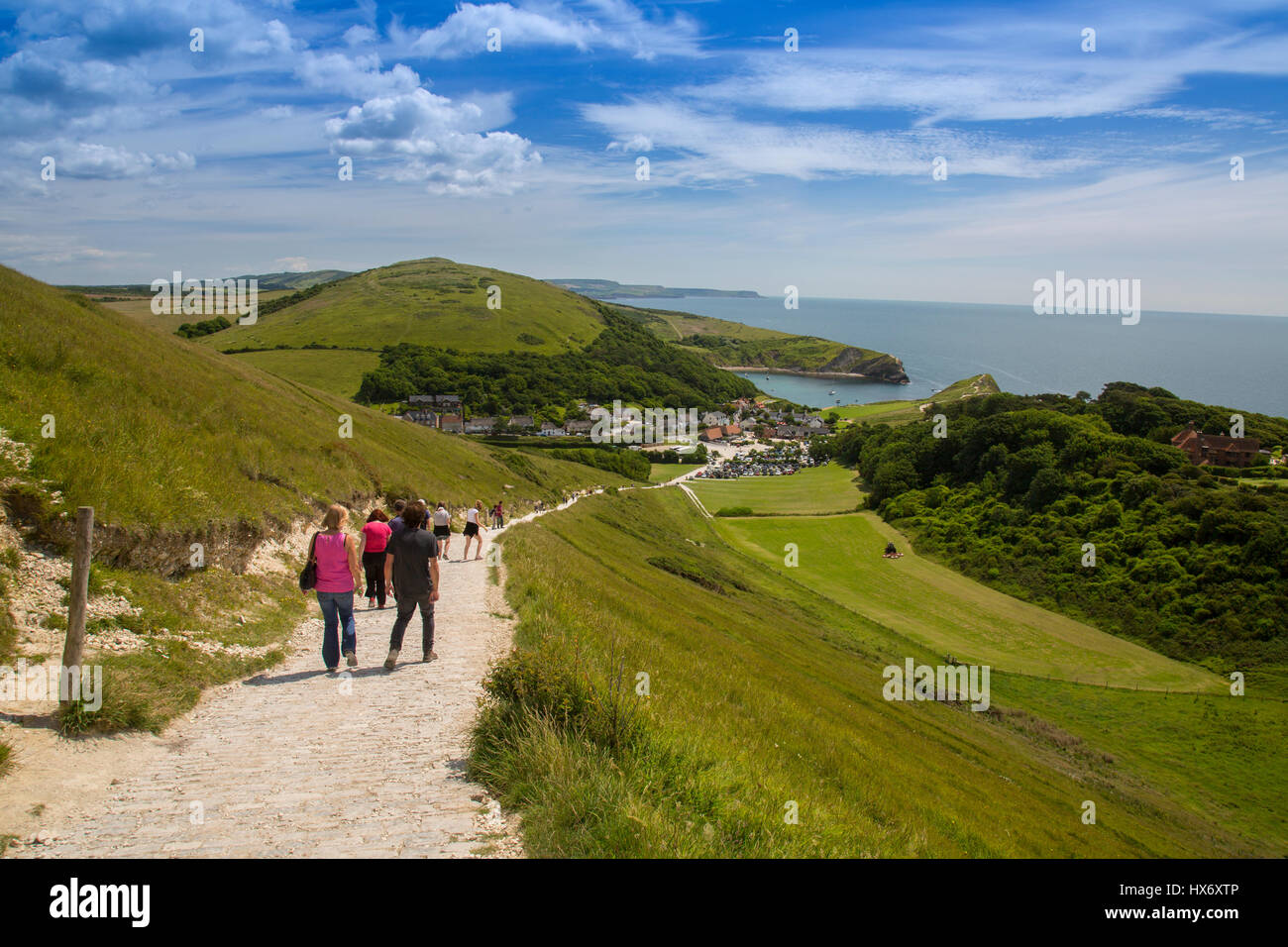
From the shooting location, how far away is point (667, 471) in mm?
126000

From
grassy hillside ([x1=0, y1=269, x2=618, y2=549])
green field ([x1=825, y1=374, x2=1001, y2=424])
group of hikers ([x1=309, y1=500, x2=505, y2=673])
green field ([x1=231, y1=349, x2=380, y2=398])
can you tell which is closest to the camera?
group of hikers ([x1=309, y1=500, x2=505, y2=673])

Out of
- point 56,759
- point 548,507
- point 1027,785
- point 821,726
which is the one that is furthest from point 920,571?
point 56,759

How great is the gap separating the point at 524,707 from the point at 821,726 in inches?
416

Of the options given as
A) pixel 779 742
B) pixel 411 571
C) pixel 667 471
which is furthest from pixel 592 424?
pixel 411 571

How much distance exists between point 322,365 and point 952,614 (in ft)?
506

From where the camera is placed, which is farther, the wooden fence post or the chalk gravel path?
the wooden fence post

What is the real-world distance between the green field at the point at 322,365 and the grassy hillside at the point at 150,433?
417ft

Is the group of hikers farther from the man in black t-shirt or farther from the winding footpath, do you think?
the winding footpath

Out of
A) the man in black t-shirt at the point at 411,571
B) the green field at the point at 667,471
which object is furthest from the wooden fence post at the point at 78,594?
the green field at the point at 667,471

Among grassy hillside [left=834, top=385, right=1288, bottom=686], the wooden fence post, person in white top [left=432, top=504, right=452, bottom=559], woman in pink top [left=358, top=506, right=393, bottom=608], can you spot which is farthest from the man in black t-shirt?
grassy hillside [left=834, top=385, right=1288, bottom=686]

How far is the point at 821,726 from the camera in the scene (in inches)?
615

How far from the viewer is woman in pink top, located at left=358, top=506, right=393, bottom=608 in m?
13.3

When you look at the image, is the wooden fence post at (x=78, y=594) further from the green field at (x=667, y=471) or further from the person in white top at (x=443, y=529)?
the green field at (x=667, y=471)

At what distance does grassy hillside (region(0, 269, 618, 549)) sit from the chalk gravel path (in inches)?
199
